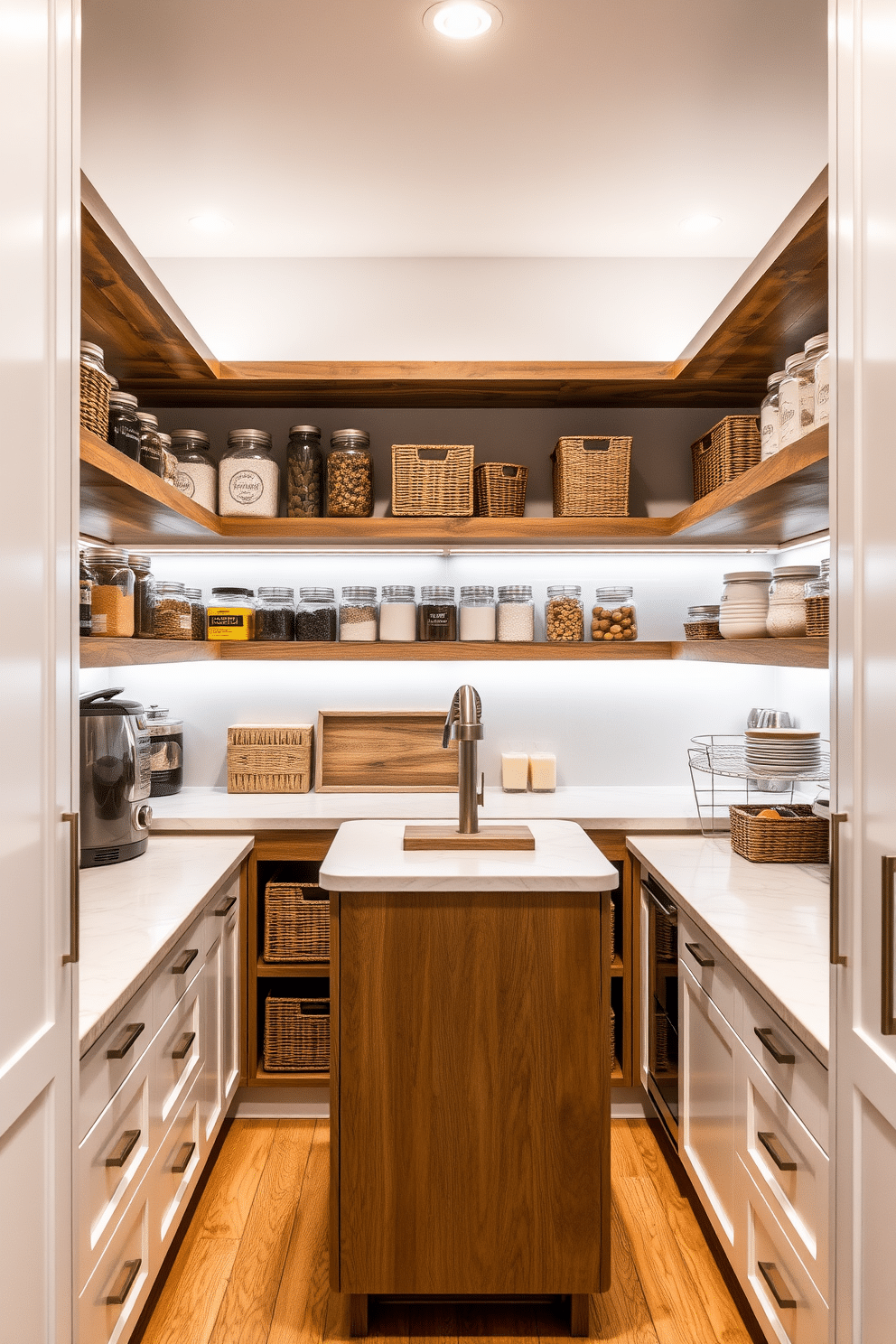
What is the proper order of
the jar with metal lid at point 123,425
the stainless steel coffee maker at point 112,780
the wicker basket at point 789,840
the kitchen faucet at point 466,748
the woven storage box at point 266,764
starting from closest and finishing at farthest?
the kitchen faucet at point 466,748, the jar with metal lid at point 123,425, the stainless steel coffee maker at point 112,780, the wicker basket at point 789,840, the woven storage box at point 266,764

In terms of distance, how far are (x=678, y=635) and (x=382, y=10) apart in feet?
7.00

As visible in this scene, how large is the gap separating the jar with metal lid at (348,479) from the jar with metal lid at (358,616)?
267mm

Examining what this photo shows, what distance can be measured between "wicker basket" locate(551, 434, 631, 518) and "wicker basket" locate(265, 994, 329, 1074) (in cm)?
178

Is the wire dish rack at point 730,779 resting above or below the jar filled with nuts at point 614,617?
below

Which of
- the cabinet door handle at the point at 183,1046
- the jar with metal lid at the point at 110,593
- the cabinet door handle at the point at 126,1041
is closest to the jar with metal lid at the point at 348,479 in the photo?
the jar with metal lid at the point at 110,593

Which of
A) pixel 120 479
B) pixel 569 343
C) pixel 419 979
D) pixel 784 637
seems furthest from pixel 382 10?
pixel 419 979

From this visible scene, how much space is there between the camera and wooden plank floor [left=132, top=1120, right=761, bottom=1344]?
1.90 meters

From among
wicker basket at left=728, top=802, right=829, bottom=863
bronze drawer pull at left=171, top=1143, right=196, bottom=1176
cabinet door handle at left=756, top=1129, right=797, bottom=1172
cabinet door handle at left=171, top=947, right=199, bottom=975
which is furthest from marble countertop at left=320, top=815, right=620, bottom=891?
bronze drawer pull at left=171, top=1143, right=196, bottom=1176

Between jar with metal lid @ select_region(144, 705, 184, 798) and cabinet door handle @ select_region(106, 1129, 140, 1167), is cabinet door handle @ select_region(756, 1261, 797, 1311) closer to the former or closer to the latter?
cabinet door handle @ select_region(106, 1129, 140, 1167)

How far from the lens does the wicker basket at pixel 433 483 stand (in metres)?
3.02

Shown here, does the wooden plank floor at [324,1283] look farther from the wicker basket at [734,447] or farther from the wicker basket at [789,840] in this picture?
the wicker basket at [734,447]

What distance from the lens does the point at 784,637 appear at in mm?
2318

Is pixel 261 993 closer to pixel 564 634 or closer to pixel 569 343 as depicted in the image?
pixel 564 634

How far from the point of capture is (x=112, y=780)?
7.71ft
